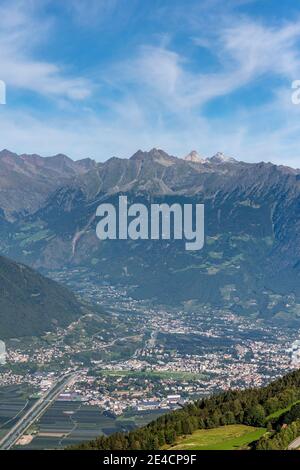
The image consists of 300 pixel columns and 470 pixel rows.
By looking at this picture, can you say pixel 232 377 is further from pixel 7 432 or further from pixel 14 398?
pixel 7 432

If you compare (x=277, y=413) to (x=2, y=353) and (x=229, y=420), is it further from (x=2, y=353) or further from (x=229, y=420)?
(x=2, y=353)

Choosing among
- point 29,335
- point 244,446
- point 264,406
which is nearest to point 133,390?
point 29,335

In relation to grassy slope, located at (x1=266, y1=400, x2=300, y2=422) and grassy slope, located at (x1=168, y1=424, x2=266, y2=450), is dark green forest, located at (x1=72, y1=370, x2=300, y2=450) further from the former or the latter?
grassy slope, located at (x1=168, y1=424, x2=266, y2=450)

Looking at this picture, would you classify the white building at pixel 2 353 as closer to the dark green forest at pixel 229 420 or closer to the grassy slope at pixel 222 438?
the dark green forest at pixel 229 420

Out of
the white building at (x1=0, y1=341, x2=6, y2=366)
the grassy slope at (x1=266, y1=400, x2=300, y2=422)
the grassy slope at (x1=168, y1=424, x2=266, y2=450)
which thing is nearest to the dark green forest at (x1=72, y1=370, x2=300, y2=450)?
the grassy slope at (x1=266, y1=400, x2=300, y2=422)

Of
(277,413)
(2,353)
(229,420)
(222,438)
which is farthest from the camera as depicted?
(2,353)

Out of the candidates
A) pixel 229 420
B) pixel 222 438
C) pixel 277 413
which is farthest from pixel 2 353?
pixel 222 438
